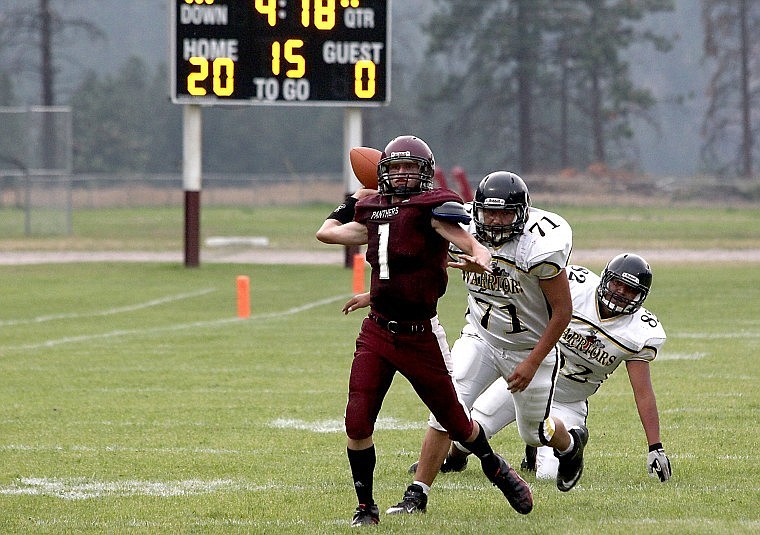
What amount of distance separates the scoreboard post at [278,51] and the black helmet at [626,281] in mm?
13468

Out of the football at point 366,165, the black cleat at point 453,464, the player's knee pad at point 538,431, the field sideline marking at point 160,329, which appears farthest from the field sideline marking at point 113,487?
the field sideline marking at point 160,329

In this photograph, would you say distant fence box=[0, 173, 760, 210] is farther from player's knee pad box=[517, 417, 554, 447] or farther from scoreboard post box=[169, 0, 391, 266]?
player's knee pad box=[517, 417, 554, 447]

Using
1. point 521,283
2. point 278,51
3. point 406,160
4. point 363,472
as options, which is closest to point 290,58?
point 278,51

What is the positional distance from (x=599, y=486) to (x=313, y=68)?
1413 cm

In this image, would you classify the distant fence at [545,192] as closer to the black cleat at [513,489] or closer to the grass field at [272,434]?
the grass field at [272,434]

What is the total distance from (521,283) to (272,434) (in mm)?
2661

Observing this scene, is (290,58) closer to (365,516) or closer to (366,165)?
(366,165)

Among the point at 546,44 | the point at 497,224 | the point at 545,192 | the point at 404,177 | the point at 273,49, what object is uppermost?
the point at 546,44

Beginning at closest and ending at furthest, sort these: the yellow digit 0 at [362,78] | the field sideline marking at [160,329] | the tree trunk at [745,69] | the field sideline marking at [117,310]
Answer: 1. the field sideline marking at [160,329]
2. the field sideline marking at [117,310]
3. the yellow digit 0 at [362,78]
4. the tree trunk at [745,69]

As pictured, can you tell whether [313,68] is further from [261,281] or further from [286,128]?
[286,128]

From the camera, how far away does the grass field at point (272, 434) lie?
18.7 feet

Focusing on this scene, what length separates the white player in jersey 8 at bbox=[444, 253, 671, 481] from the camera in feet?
21.2

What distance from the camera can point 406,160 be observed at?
546cm

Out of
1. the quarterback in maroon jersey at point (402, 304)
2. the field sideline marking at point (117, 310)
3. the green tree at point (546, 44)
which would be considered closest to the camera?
the quarterback in maroon jersey at point (402, 304)
